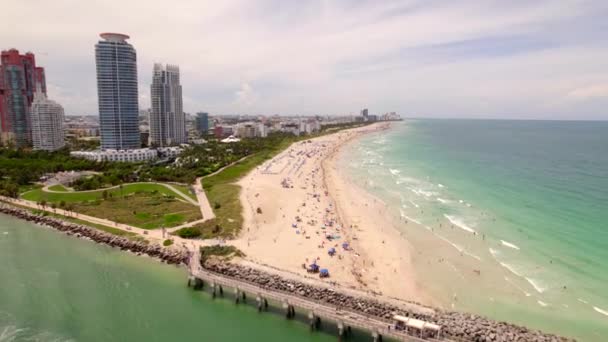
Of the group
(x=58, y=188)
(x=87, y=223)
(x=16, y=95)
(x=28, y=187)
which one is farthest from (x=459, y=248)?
(x=16, y=95)

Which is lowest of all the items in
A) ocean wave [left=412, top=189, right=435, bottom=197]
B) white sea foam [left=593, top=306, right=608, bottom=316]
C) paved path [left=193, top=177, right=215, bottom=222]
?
white sea foam [left=593, top=306, right=608, bottom=316]

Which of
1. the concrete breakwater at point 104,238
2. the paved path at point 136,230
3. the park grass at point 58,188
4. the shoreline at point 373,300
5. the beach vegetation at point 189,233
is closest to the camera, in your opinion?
the shoreline at point 373,300

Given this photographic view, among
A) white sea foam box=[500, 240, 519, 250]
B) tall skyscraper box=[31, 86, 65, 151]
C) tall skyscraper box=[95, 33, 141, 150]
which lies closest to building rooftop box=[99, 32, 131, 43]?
tall skyscraper box=[95, 33, 141, 150]

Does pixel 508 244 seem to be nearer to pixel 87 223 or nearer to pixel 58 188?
pixel 87 223

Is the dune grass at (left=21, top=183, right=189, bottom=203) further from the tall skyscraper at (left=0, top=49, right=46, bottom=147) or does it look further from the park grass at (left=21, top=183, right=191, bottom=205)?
the tall skyscraper at (left=0, top=49, right=46, bottom=147)

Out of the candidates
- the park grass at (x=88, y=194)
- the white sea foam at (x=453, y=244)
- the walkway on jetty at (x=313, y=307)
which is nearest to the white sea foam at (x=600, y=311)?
the white sea foam at (x=453, y=244)

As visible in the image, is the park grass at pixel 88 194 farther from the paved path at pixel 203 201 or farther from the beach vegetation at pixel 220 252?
the beach vegetation at pixel 220 252
